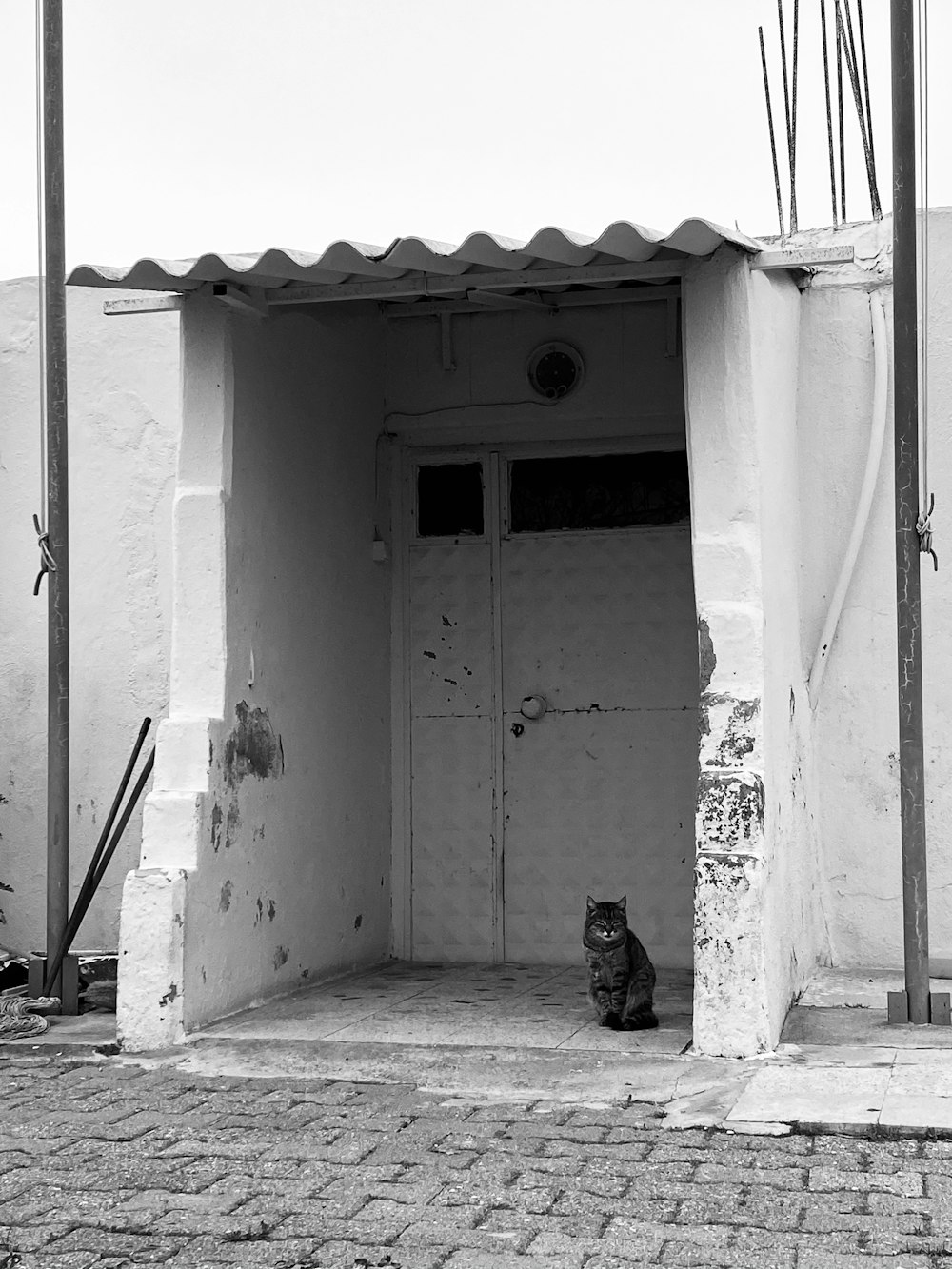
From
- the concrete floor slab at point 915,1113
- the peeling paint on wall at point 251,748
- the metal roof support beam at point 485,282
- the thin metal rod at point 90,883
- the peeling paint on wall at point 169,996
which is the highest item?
the metal roof support beam at point 485,282

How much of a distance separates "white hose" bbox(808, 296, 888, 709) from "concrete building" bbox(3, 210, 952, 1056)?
4 centimetres

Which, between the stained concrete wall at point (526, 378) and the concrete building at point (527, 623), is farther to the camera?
the stained concrete wall at point (526, 378)

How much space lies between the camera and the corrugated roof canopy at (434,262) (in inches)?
225

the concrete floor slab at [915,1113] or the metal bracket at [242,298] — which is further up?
the metal bracket at [242,298]

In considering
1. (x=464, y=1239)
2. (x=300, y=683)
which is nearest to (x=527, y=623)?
(x=300, y=683)

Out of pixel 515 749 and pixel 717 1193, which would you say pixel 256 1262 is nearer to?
pixel 717 1193

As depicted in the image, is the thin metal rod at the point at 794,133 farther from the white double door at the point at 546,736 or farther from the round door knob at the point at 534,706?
the round door knob at the point at 534,706

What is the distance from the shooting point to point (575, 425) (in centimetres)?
831

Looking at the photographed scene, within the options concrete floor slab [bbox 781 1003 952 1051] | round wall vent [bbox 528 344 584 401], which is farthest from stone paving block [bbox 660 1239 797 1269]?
round wall vent [bbox 528 344 584 401]

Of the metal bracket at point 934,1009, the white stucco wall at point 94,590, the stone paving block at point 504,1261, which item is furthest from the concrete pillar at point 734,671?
the white stucco wall at point 94,590

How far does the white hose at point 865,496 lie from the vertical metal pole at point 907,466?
1.38 m

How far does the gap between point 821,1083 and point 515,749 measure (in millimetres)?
3523

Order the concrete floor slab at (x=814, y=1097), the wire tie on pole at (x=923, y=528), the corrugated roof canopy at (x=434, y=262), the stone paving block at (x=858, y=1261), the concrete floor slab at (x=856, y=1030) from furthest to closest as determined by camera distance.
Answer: the wire tie on pole at (x=923, y=528), the concrete floor slab at (x=856, y=1030), the corrugated roof canopy at (x=434, y=262), the concrete floor slab at (x=814, y=1097), the stone paving block at (x=858, y=1261)

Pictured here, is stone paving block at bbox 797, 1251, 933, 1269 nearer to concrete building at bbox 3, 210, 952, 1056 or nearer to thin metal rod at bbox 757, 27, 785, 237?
concrete building at bbox 3, 210, 952, 1056
